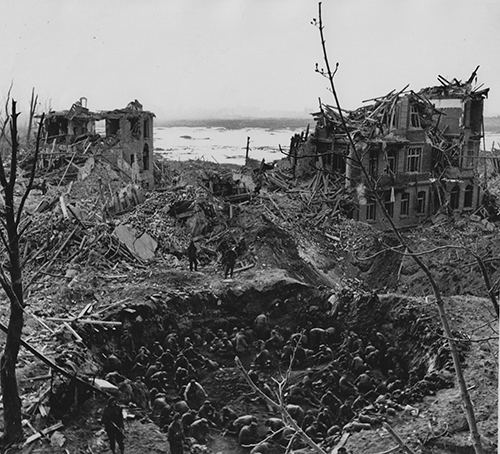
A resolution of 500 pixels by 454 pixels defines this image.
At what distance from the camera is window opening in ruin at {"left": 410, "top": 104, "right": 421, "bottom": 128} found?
28.5 meters

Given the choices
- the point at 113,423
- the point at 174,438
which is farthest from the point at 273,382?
the point at 113,423

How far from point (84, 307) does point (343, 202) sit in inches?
613

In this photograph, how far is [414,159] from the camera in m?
29.0

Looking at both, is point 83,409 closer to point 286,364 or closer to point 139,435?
point 139,435

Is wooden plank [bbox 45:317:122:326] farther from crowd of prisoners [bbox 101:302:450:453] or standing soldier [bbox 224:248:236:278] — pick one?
standing soldier [bbox 224:248:236:278]

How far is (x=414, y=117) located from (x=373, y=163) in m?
3.04

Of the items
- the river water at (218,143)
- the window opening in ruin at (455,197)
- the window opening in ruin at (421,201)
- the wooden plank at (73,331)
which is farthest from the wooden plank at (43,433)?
the river water at (218,143)

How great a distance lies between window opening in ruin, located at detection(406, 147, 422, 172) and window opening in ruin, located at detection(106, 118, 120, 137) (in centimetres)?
1503

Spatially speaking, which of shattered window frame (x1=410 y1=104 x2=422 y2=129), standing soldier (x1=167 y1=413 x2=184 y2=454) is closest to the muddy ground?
standing soldier (x1=167 y1=413 x2=184 y2=454)

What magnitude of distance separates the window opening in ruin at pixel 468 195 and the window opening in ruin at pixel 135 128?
17.3 m

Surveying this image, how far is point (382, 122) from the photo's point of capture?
91.1 feet

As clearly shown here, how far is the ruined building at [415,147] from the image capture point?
27438 mm

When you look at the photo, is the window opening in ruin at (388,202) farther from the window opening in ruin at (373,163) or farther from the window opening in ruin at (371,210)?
the window opening in ruin at (373,163)

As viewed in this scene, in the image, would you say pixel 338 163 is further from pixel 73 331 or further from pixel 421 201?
pixel 73 331
